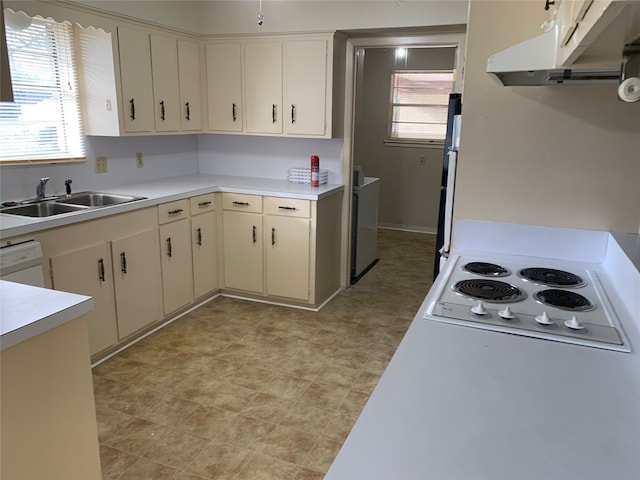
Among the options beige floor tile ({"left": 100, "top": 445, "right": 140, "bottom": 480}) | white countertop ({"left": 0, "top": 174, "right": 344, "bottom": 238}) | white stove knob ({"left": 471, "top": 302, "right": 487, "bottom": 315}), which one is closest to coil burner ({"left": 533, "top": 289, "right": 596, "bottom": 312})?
white stove knob ({"left": 471, "top": 302, "right": 487, "bottom": 315})

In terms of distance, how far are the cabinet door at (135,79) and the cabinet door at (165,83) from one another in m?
0.07

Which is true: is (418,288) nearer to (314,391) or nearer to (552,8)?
(314,391)

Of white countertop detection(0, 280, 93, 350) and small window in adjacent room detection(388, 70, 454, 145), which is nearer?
white countertop detection(0, 280, 93, 350)

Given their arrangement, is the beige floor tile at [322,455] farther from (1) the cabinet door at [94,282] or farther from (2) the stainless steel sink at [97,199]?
(2) the stainless steel sink at [97,199]

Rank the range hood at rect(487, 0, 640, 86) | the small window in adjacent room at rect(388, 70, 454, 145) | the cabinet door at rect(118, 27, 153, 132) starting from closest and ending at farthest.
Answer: the range hood at rect(487, 0, 640, 86) < the cabinet door at rect(118, 27, 153, 132) < the small window in adjacent room at rect(388, 70, 454, 145)

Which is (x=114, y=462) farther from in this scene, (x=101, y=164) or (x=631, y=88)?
(x=631, y=88)

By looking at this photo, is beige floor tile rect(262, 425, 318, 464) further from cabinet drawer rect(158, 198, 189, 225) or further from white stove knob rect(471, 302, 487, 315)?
cabinet drawer rect(158, 198, 189, 225)

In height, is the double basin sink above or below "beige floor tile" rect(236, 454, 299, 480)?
above

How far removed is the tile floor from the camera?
220 cm

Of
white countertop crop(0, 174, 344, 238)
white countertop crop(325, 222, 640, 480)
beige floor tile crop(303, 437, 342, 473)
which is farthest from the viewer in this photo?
white countertop crop(0, 174, 344, 238)

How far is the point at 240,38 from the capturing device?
4039 millimetres

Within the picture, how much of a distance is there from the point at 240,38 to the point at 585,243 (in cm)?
312

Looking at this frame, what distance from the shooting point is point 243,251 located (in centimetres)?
400

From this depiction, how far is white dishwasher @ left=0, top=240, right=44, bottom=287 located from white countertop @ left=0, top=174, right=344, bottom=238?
84 millimetres
